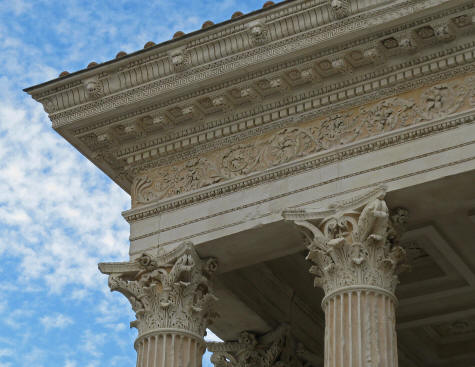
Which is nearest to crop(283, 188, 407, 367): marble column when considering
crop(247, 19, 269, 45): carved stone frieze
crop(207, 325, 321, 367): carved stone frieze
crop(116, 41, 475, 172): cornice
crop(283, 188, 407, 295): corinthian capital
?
crop(283, 188, 407, 295): corinthian capital

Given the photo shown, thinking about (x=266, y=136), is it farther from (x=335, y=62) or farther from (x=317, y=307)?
(x=317, y=307)

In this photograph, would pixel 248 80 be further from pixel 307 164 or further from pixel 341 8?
pixel 341 8

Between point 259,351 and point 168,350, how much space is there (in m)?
3.23

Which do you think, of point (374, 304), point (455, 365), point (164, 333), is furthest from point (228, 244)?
point (455, 365)

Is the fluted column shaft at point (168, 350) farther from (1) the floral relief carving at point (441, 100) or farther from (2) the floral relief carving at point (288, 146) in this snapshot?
(1) the floral relief carving at point (441, 100)

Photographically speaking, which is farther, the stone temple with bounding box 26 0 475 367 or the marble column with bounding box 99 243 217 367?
the marble column with bounding box 99 243 217 367

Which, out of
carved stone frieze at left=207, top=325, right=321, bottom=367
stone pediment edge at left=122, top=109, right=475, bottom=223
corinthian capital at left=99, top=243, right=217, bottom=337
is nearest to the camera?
stone pediment edge at left=122, top=109, right=475, bottom=223

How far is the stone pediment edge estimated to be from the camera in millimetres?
15578

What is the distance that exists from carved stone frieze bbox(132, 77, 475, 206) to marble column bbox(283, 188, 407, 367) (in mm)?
1150

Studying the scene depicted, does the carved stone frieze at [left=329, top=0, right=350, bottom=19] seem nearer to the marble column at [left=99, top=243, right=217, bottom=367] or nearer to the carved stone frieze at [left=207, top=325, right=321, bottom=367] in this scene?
the marble column at [left=99, top=243, right=217, bottom=367]

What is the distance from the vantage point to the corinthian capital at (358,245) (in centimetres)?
1520

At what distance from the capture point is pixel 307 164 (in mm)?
16438

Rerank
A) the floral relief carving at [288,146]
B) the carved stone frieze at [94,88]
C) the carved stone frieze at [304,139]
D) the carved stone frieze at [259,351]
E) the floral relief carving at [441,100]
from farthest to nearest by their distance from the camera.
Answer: the carved stone frieze at [259,351] < the carved stone frieze at [94,88] < the floral relief carving at [288,146] < the carved stone frieze at [304,139] < the floral relief carving at [441,100]

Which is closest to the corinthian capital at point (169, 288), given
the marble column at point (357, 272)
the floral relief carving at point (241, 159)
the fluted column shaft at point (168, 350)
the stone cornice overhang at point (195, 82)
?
the fluted column shaft at point (168, 350)
